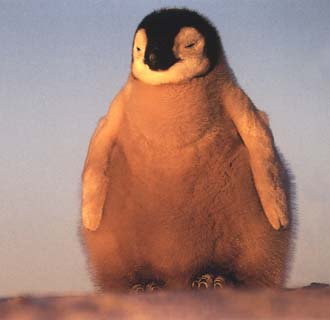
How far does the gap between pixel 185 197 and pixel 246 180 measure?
177mm

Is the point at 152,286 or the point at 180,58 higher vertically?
the point at 180,58

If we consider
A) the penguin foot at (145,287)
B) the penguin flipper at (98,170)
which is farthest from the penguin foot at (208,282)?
the penguin flipper at (98,170)

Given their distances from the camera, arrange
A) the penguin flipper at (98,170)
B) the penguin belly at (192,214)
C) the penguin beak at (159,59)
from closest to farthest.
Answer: the penguin beak at (159,59), the penguin belly at (192,214), the penguin flipper at (98,170)

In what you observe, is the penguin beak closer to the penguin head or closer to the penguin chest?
the penguin head

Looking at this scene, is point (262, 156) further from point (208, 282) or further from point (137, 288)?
point (137, 288)

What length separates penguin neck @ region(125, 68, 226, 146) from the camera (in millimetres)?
2264

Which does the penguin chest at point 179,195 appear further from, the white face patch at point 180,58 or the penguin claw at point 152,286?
the white face patch at point 180,58

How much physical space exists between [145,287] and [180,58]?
63 cm

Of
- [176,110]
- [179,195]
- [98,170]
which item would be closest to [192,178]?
[179,195]

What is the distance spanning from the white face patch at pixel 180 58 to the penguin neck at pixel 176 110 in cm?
2

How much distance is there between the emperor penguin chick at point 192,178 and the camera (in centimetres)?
226

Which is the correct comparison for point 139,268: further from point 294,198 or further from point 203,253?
point 294,198

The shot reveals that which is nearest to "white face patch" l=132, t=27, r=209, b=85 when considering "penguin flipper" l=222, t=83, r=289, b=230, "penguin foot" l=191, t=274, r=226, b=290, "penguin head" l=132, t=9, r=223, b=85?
"penguin head" l=132, t=9, r=223, b=85

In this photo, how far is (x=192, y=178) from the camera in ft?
7.53
